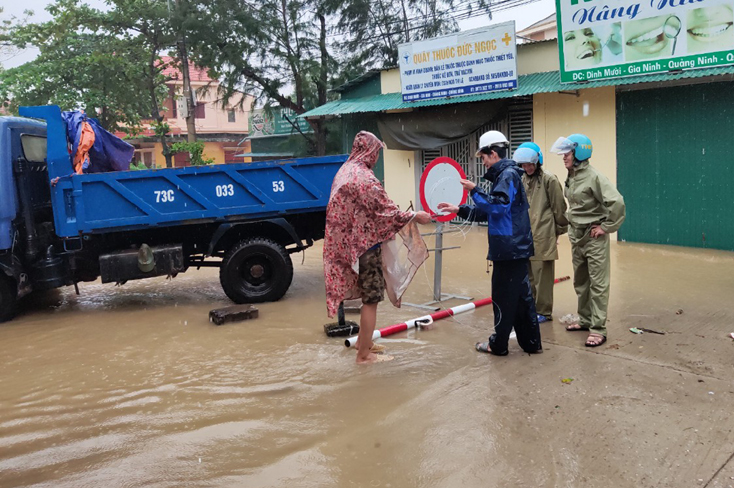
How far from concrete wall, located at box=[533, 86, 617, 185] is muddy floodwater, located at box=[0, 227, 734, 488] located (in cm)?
489

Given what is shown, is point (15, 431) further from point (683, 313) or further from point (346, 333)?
point (683, 313)

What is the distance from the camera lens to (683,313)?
6.08 metres

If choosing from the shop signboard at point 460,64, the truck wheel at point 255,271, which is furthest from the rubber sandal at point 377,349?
the shop signboard at point 460,64

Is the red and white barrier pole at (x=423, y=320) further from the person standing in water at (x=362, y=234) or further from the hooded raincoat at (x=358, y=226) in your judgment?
the hooded raincoat at (x=358, y=226)

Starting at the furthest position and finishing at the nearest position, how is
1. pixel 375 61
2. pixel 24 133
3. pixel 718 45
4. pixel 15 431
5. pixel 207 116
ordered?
pixel 207 116
pixel 375 61
pixel 718 45
pixel 24 133
pixel 15 431

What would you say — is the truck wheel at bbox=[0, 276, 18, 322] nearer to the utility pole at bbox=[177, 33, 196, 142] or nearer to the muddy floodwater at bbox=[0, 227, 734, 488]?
the muddy floodwater at bbox=[0, 227, 734, 488]

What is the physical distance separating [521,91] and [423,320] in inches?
276

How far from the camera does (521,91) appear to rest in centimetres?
1156

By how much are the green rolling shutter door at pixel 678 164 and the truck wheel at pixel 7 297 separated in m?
9.37

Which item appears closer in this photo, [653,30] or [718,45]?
[718,45]

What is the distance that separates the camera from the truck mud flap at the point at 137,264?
6988mm

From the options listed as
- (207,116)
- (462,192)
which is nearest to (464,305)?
(462,192)

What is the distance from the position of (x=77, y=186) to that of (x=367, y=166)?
371cm

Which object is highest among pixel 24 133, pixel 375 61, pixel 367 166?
pixel 375 61
